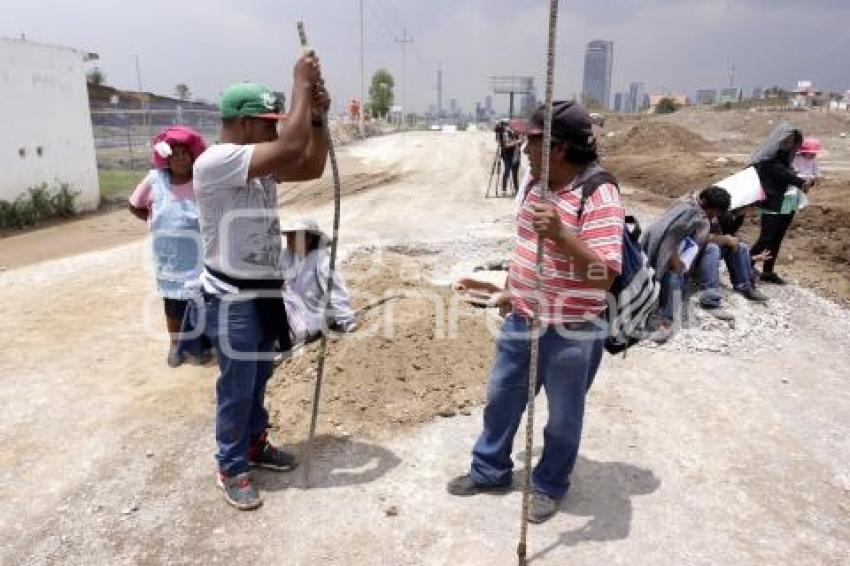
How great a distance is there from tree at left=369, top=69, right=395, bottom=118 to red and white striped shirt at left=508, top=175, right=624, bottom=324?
5531 centimetres

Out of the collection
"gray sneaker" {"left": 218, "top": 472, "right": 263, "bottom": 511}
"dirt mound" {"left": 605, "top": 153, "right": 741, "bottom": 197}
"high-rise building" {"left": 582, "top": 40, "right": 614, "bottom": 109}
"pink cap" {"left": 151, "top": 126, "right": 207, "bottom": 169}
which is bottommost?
"gray sneaker" {"left": 218, "top": 472, "right": 263, "bottom": 511}

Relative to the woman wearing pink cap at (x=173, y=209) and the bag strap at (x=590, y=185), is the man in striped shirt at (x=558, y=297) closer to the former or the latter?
the bag strap at (x=590, y=185)

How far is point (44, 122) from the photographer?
1084 centimetres

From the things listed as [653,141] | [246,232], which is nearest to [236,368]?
[246,232]

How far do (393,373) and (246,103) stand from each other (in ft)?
6.89

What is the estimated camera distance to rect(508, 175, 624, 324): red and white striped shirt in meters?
2.50

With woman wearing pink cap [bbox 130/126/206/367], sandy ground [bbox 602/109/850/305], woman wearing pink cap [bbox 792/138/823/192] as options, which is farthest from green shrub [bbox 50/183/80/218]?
woman wearing pink cap [bbox 792/138/823/192]

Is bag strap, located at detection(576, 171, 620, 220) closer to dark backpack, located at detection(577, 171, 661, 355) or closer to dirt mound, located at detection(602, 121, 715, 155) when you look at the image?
dark backpack, located at detection(577, 171, 661, 355)

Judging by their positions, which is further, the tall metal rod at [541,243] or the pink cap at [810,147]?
the pink cap at [810,147]

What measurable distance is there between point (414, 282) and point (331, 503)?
3.13 m

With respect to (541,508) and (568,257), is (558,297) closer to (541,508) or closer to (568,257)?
(568,257)

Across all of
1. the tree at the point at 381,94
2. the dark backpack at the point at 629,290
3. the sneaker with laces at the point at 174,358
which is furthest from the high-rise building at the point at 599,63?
the tree at the point at 381,94

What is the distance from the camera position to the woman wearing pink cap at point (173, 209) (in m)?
4.28

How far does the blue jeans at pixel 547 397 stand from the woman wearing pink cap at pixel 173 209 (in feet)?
8.20
